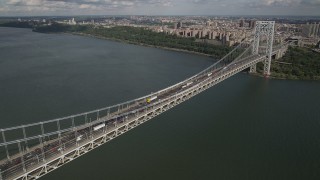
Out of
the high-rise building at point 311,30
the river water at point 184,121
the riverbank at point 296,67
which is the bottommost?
the river water at point 184,121

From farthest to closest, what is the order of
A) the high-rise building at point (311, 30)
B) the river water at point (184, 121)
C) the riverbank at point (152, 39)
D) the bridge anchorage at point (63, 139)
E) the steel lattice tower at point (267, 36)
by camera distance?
the high-rise building at point (311, 30)
the riverbank at point (152, 39)
the steel lattice tower at point (267, 36)
the river water at point (184, 121)
the bridge anchorage at point (63, 139)

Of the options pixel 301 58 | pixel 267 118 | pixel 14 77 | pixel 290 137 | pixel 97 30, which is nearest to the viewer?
pixel 290 137

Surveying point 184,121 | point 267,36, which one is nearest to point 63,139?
point 184,121

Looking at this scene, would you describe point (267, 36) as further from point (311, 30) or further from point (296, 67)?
point (311, 30)

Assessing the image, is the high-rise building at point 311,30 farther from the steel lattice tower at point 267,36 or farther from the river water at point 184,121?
the river water at point 184,121

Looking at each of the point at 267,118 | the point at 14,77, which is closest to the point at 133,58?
the point at 14,77

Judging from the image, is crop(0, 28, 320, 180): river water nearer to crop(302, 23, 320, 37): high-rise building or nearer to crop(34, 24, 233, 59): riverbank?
crop(34, 24, 233, 59): riverbank

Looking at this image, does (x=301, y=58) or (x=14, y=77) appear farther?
(x=301, y=58)

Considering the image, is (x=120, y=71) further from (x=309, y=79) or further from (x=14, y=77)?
(x=309, y=79)

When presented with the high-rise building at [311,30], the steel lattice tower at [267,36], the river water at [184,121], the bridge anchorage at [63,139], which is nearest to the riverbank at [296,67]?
the steel lattice tower at [267,36]

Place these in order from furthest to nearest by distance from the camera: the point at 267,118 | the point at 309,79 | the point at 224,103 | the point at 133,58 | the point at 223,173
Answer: the point at 133,58 < the point at 309,79 < the point at 224,103 < the point at 267,118 < the point at 223,173
